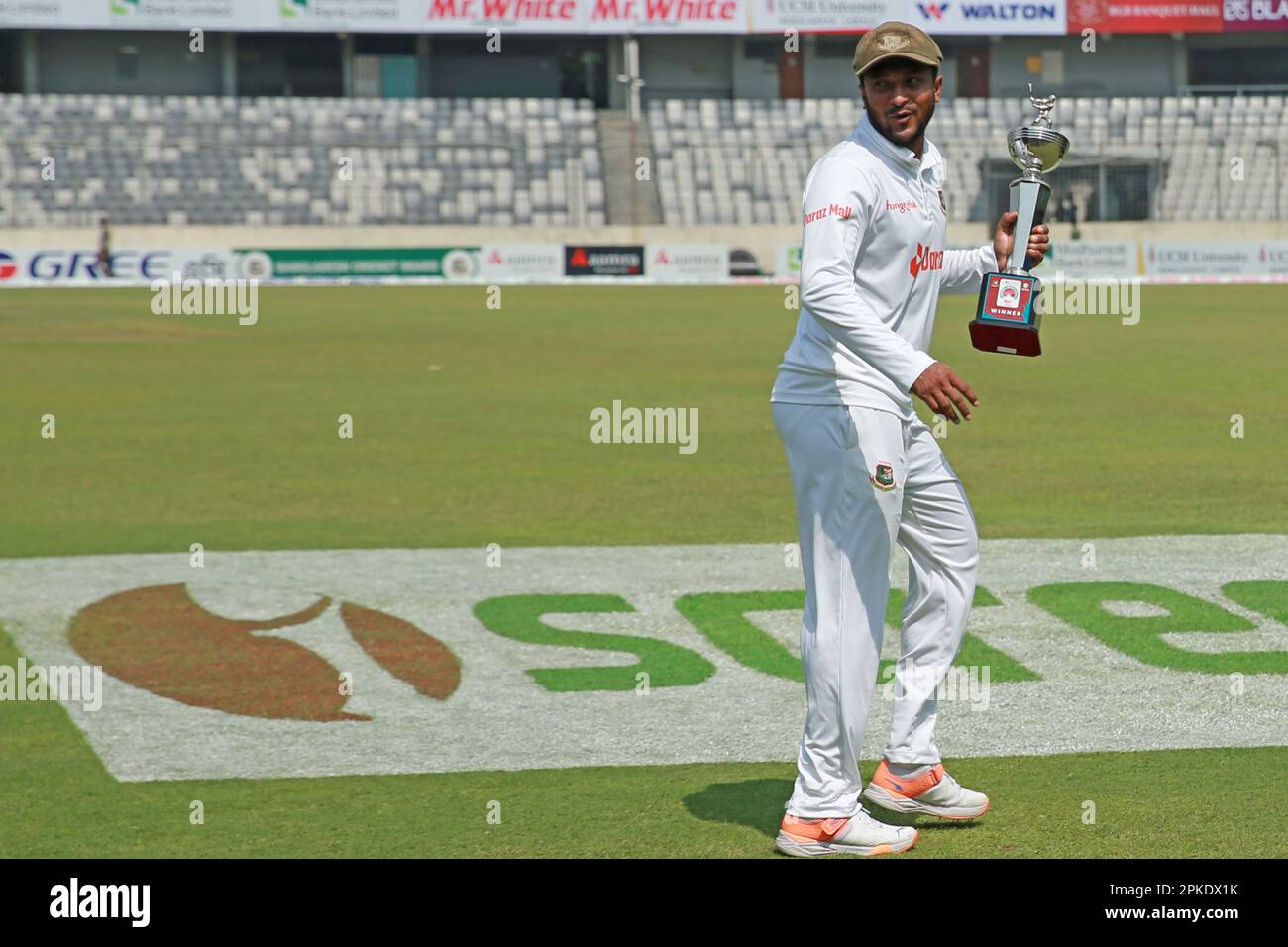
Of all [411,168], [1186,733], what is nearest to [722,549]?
[1186,733]

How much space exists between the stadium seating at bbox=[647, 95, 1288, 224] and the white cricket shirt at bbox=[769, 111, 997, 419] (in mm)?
47887

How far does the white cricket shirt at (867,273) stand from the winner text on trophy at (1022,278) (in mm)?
166

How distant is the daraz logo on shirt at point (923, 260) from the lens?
483cm

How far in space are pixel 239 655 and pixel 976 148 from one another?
49724 mm

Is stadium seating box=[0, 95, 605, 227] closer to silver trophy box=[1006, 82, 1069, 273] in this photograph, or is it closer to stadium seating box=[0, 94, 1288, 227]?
stadium seating box=[0, 94, 1288, 227]

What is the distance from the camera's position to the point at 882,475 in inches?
186

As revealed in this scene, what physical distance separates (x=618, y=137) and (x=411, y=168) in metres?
7.11

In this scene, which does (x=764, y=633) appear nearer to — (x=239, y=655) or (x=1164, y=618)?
(x=1164, y=618)

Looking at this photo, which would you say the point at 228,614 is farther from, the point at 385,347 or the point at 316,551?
the point at 385,347

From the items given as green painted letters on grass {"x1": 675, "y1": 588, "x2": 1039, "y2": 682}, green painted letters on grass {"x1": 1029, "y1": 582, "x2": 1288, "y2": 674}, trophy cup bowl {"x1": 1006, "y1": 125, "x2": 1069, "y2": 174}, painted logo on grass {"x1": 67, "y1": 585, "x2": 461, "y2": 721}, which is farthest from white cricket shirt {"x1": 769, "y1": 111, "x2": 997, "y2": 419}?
green painted letters on grass {"x1": 1029, "y1": 582, "x2": 1288, "y2": 674}

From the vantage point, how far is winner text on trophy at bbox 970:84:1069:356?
484 cm

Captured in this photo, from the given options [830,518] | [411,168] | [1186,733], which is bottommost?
[1186,733]

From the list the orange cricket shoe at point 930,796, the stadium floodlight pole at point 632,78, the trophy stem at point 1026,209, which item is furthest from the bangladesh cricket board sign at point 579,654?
the stadium floodlight pole at point 632,78
